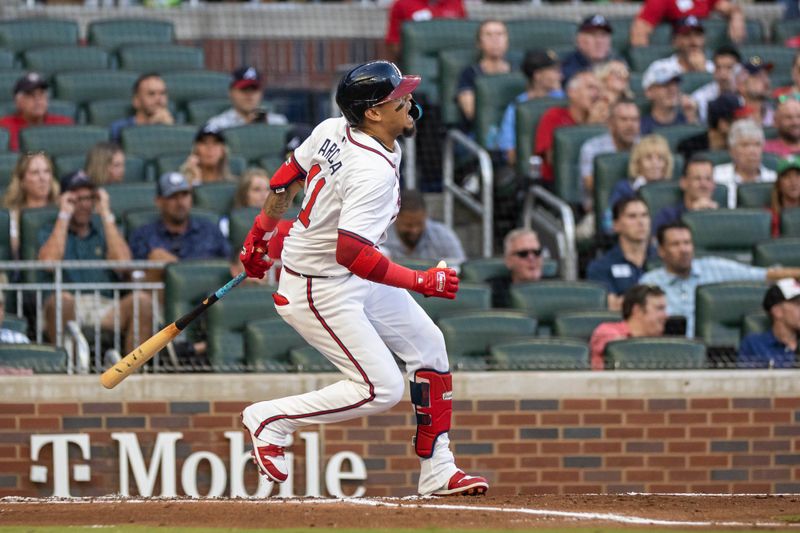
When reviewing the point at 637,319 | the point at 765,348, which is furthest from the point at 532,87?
the point at 765,348

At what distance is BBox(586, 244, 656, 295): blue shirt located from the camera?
9.32 m

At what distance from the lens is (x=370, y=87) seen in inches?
230

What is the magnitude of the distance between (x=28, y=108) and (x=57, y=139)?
13.9 inches

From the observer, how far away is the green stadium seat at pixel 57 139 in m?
10.4

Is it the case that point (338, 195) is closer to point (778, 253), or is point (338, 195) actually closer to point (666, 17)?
point (778, 253)

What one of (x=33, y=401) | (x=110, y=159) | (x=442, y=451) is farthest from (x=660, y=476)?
(x=110, y=159)

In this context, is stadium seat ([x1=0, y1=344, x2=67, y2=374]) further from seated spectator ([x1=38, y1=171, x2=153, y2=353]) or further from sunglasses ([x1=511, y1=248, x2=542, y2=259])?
sunglasses ([x1=511, y1=248, x2=542, y2=259])

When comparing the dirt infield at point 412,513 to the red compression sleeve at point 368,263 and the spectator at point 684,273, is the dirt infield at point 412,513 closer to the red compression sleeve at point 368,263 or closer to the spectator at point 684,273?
the red compression sleeve at point 368,263

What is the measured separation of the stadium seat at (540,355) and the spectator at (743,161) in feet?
9.58

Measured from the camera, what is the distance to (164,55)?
12180mm

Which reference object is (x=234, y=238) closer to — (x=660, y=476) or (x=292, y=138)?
(x=292, y=138)

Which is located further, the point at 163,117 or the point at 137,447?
the point at 163,117

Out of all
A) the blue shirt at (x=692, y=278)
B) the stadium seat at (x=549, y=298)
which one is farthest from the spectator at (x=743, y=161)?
the stadium seat at (x=549, y=298)

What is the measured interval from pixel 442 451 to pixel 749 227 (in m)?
4.07
